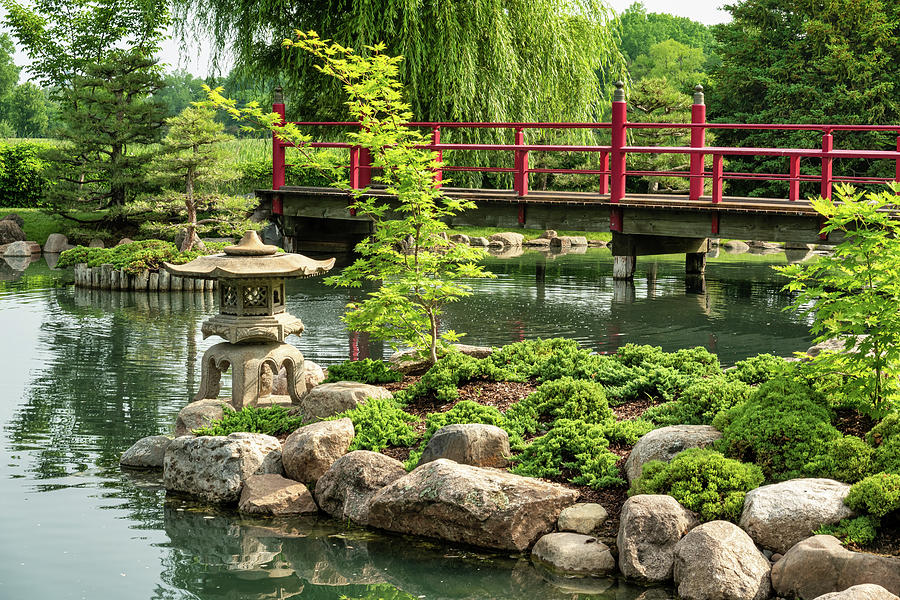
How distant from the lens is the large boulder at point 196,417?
893 cm

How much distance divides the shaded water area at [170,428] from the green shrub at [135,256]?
774 millimetres

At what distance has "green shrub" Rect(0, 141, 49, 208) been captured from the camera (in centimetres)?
3030

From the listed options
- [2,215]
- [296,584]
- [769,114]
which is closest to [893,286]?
[296,584]

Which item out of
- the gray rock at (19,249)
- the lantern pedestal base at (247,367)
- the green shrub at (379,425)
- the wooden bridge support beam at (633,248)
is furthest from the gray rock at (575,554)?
the gray rock at (19,249)

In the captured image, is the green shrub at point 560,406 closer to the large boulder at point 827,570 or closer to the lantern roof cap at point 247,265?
the large boulder at point 827,570

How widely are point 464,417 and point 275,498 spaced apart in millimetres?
1594

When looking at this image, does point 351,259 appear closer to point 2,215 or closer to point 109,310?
point 109,310

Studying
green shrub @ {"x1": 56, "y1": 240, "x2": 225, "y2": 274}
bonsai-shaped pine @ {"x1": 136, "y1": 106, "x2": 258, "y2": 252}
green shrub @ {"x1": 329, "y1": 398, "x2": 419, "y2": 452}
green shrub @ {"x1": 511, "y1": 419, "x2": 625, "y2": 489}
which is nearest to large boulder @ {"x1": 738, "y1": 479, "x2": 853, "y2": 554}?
green shrub @ {"x1": 511, "y1": 419, "x2": 625, "y2": 489}

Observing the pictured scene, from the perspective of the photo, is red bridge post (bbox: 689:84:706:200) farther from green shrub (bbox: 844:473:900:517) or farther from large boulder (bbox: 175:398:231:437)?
green shrub (bbox: 844:473:900:517)

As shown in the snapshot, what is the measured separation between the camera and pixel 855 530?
6.05 meters

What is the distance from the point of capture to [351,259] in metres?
22.1

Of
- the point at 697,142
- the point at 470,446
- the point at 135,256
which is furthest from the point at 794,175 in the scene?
the point at 135,256

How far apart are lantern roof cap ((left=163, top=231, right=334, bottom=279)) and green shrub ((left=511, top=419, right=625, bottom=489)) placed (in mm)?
3048

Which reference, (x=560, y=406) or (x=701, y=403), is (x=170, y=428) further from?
(x=701, y=403)
